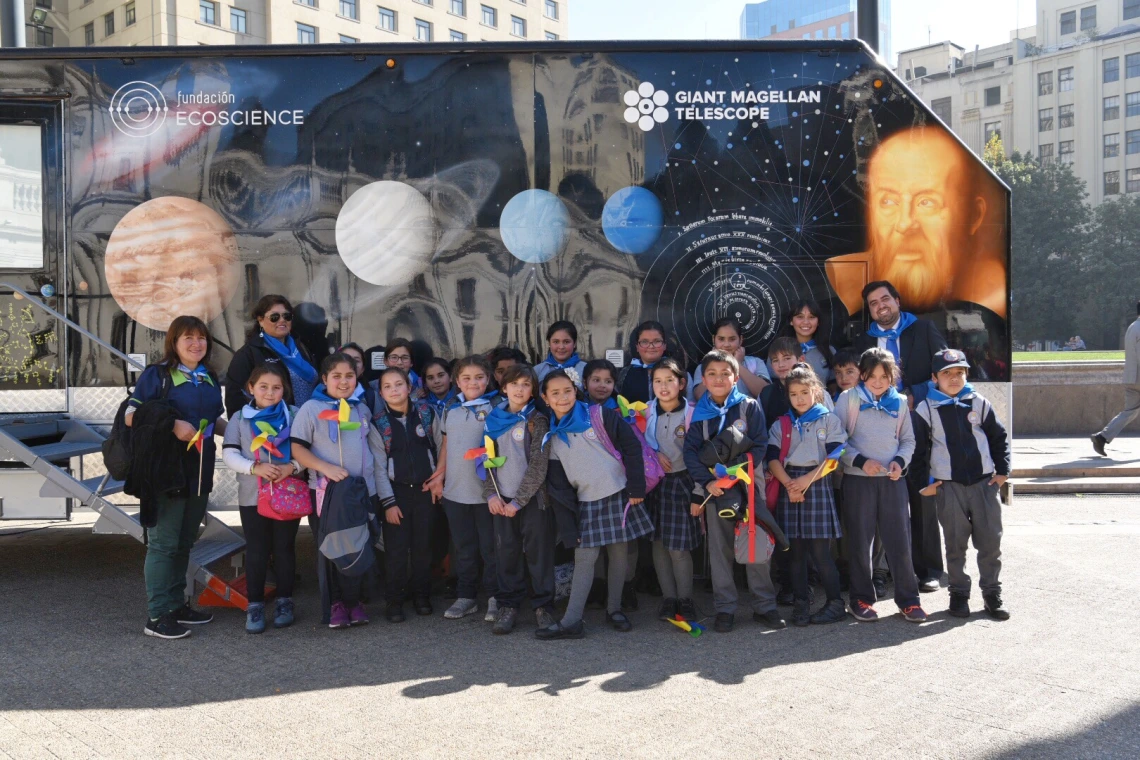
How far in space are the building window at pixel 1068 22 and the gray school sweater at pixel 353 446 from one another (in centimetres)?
8547

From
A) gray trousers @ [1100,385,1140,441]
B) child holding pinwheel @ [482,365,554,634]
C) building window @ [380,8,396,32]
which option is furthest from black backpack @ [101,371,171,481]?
building window @ [380,8,396,32]

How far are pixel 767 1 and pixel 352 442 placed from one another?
175 m

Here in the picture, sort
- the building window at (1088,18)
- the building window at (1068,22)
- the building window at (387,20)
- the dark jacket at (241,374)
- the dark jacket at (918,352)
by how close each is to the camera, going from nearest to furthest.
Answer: the dark jacket at (241,374), the dark jacket at (918,352), the building window at (387,20), the building window at (1088,18), the building window at (1068,22)

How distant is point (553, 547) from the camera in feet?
17.1

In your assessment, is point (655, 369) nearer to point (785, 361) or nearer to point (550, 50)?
point (785, 361)

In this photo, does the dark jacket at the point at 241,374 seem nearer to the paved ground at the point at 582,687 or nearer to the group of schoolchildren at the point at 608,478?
the group of schoolchildren at the point at 608,478

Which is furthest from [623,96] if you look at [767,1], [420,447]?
[767,1]

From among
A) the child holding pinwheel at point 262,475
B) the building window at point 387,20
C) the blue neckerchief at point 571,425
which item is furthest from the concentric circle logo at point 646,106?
the building window at point 387,20

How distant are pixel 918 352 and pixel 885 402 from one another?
0.70m

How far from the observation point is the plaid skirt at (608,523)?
4.94 metres

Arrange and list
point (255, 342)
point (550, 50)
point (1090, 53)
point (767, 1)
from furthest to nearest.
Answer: point (767, 1)
point (1090, 53)
point (550, 50)
point (255, 342)

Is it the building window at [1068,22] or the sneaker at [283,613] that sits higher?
the building window at [1068,22]

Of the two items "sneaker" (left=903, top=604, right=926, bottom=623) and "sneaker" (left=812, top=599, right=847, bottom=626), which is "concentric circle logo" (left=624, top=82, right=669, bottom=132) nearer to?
"sneaker" (left=812, top=599, right=847, bottom=626)

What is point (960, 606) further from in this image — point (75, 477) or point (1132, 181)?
point (1132, 181)
